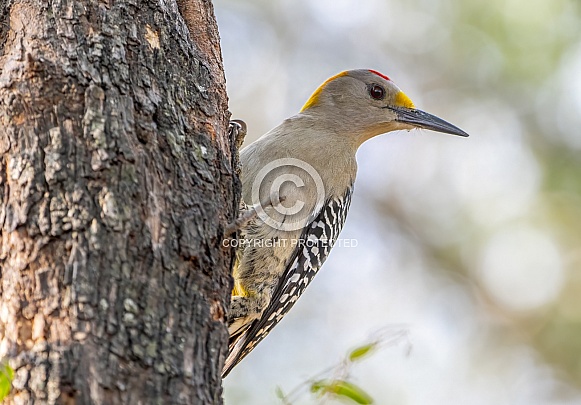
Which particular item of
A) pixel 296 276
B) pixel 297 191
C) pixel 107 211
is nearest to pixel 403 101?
pixel 297 191

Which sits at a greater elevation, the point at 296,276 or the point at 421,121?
the point at 421,121

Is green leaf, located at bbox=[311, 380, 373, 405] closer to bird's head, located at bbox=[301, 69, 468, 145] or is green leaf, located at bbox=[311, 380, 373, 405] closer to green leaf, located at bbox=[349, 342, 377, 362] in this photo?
green leaf, located at bbox=[349, 342, 377, 362]

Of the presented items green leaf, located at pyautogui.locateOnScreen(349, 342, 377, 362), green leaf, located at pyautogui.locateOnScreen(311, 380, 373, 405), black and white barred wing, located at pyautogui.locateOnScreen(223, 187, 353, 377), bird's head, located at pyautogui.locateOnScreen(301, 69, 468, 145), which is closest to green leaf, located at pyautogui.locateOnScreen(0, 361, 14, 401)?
green leaf, located at pyautogui.locateOnScreen(311, 380, 373, 405)

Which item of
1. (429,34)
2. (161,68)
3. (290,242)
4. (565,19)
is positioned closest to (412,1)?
(429,34)

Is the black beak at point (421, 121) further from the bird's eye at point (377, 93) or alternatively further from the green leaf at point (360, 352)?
the green leaf at point (360, 352)

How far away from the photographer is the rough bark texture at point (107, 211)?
198 cm

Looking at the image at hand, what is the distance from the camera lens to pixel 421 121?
5293 mm

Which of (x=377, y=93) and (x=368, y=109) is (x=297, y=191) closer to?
(x=368, y=109)

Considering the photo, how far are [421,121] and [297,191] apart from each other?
4.24ft

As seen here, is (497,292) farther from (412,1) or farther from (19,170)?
(19,170)

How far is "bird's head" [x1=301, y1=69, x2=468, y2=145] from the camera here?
206 inches

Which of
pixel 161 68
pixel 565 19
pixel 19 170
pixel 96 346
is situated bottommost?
pixel 96 346

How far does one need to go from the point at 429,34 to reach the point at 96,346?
8.08m

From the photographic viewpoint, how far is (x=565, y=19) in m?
8.49
